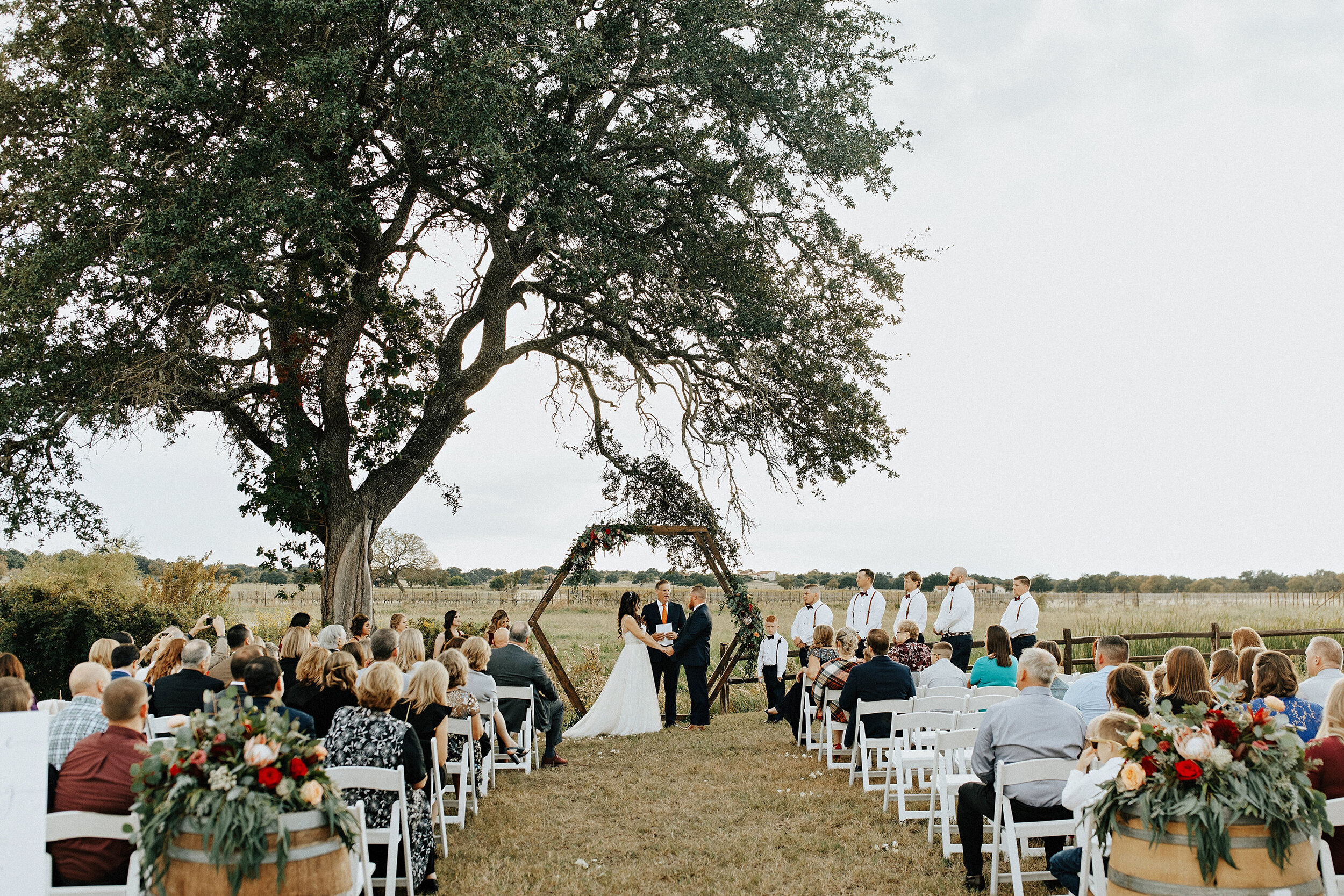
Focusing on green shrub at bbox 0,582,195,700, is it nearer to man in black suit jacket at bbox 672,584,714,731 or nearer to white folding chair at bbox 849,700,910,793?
man in black suit jacket at bbox 672,584,714,731

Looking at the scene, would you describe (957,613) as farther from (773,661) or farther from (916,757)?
(916,757)

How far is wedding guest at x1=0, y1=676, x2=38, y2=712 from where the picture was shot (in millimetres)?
4301

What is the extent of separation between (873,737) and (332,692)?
4713 millimetres

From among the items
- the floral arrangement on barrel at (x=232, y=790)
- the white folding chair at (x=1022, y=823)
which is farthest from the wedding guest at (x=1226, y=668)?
the floral arrangement on barrel at (x=232, y=790)

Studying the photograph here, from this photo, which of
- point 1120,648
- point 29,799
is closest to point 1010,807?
point 1120,648

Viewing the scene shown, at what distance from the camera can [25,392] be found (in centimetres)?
1112

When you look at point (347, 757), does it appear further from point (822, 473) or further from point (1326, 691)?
point (822, 473)

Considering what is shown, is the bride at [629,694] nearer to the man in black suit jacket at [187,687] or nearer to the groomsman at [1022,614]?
the groomsman at [1022,614]

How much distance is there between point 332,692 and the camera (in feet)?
21.5

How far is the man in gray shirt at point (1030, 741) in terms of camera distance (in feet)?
17.2

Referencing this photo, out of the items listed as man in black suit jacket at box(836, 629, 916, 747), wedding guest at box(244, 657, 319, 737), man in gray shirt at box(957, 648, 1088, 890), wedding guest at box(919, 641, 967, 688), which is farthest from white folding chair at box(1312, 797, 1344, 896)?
wedding guest at box(919, 641, 967, 688)

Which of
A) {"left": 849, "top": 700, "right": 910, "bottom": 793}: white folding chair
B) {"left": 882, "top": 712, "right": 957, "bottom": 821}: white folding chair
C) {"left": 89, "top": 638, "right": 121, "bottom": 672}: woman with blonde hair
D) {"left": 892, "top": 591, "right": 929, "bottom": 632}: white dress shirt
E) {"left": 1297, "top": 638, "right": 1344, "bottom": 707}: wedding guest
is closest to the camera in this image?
{"left": 1297, "top": 638, "right": 1344, "bottom": 707}: wedding guest

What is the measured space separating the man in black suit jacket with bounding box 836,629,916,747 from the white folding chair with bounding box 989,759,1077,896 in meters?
3.28

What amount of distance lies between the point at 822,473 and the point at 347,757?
35.4 feet
